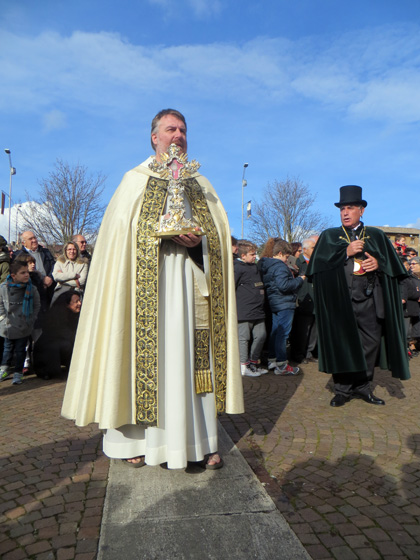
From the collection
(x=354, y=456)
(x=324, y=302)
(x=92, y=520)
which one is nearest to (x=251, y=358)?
(x=324, y=302)

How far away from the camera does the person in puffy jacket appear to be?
7.41m

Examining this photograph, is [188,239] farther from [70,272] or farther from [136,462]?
[70,272]

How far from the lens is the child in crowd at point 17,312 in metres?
6.75

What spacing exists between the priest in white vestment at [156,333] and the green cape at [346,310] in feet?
7.40

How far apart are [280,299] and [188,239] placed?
4.56 meters

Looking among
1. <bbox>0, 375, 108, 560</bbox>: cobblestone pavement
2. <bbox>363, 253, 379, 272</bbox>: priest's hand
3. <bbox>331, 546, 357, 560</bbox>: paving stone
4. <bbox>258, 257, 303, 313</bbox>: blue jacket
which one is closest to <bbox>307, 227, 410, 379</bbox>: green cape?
<bbox>363, 253, 379, 272</bbox>: priest's hand

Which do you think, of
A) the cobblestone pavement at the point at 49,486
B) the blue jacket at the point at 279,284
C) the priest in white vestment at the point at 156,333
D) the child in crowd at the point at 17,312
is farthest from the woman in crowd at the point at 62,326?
the priest in white vestment at the point at 156,333

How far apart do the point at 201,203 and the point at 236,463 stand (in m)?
1.99

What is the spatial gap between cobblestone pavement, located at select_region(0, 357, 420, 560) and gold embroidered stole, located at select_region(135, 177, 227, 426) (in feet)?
2.28

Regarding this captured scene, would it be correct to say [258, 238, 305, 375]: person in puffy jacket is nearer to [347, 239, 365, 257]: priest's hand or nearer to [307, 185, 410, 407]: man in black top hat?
[307, 185, 410, 407]: man in black top hat

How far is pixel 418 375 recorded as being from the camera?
294 inches

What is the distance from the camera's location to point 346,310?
5.39m

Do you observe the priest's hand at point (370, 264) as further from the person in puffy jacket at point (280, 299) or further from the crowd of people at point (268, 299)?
the person in puffy jacket at point (280, 299)

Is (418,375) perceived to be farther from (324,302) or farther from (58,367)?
(58,367)
